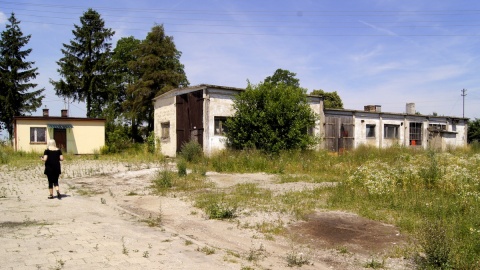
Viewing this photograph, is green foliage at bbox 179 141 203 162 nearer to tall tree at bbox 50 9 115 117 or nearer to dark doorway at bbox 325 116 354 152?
dark doorway at bbox 325 116 354 152

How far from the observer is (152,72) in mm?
34500

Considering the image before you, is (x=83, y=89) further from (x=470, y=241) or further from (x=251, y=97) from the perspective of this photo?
(x=470, y=241)

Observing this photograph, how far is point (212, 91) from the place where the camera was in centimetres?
2097

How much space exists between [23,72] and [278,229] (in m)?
40.4

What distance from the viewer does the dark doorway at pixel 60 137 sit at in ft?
96.1

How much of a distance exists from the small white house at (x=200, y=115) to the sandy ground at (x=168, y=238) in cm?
1065

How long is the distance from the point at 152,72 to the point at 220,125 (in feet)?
51.0

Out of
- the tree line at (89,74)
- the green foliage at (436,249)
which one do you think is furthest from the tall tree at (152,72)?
the green foliage at (436,249)

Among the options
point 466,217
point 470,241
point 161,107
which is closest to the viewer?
point 470,241

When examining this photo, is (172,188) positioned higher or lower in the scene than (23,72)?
lower

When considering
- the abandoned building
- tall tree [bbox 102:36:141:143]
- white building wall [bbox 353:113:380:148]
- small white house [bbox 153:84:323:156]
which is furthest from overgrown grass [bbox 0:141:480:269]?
tall tree [bbox 102:36:141:143]

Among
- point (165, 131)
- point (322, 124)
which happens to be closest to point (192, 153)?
point (165, 131)

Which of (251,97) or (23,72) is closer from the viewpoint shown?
(251,97)

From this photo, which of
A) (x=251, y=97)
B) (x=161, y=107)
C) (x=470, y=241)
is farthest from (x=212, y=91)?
(x=470, y=241)
